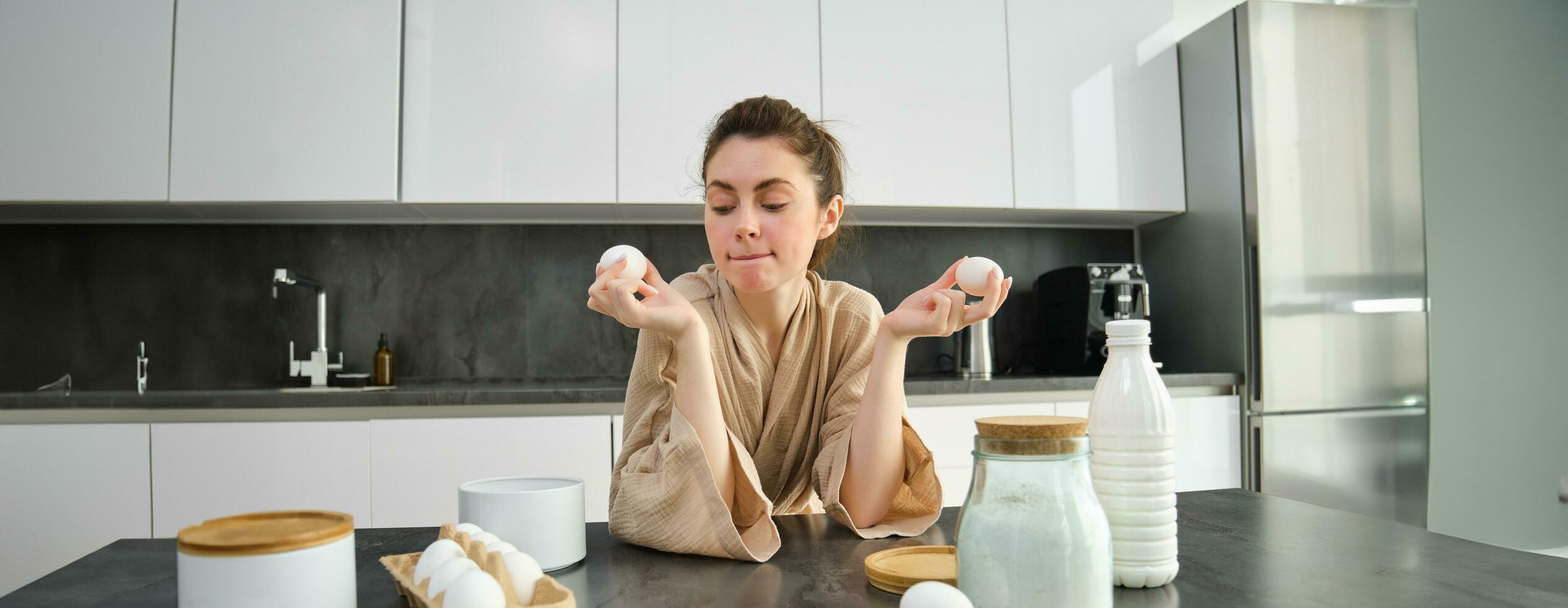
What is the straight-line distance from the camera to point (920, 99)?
2.84 meters

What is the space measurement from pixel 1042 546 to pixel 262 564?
19.9 inches

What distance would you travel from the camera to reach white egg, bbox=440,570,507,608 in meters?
0.60

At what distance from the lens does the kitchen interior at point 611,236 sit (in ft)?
7.59

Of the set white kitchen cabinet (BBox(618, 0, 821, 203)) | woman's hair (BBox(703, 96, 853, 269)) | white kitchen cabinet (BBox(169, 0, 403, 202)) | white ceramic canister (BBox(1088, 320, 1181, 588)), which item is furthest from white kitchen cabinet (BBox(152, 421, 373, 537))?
white ceramic canister (BBox(1088, 320, 1181, 588))

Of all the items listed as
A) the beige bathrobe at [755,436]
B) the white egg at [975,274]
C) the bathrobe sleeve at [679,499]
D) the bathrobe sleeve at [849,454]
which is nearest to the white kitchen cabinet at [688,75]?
the beige bathrobe at [755,436]

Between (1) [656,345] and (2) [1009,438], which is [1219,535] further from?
(1) [656,345]

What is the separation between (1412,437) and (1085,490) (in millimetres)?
2673

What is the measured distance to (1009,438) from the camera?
0.62 m

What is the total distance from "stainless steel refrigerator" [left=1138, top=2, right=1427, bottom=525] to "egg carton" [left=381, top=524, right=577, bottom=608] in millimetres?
2503

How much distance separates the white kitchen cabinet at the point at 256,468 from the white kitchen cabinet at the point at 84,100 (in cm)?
78

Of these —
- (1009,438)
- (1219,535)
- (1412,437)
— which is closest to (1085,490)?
(1009,438)

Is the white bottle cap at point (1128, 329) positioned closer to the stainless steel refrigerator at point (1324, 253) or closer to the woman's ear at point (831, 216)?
the woman's ear at point (831, 216)

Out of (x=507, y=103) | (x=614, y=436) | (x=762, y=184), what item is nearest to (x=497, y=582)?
(x=762, y=184)

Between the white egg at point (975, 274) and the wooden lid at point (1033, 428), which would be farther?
the white egg at point (975, 274)
